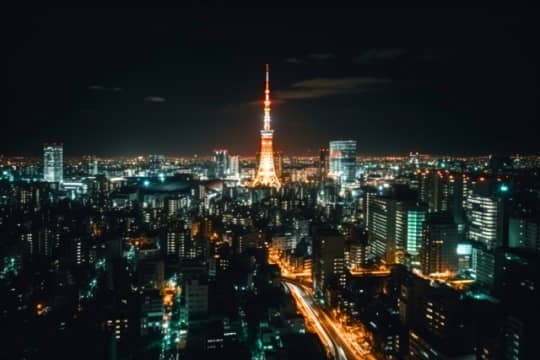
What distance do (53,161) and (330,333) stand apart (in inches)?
634

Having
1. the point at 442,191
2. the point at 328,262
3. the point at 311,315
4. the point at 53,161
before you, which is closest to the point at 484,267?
the point at 328,262

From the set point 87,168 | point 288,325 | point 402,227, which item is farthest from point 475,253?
point 87,168

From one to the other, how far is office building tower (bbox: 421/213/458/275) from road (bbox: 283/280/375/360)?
233 cm

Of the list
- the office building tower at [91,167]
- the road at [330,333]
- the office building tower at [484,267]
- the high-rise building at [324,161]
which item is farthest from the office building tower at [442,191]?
the office building tower at [91,167]

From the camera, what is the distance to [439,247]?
785 cm

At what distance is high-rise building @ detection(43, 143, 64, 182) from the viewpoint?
18.5 meters

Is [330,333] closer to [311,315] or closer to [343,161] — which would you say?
[311,315]

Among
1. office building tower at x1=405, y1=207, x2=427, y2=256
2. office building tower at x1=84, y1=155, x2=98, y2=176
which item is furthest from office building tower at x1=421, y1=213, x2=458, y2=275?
office building tower at x1=84, y1=155, x2=98, y2=176

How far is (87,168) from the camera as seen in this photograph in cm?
2275

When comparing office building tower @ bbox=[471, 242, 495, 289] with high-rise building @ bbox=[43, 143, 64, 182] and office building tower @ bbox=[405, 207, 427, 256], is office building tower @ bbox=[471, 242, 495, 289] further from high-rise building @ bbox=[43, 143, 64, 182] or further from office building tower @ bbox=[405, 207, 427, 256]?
high-rise building @ bbox=[43, 143, 64, 182]

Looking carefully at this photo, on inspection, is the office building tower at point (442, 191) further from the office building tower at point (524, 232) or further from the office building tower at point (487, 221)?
the office building tower at point (524, 232)

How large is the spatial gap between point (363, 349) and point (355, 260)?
3.16 m

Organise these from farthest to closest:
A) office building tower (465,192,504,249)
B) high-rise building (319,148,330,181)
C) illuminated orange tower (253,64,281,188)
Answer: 1. high-rise building (319,148,330,181)
2. illuminated orange tower (253,64,281,188)
3. office building tower (465,192,504,249)

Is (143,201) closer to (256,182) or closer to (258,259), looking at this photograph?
(256,182)
